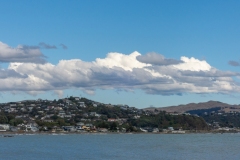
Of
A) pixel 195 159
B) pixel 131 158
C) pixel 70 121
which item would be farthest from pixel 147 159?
pixel 70 121

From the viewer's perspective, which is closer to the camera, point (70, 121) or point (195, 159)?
point (195, 159)

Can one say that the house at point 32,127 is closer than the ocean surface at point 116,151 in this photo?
No

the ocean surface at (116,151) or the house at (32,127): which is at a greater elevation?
the house at (32,127)

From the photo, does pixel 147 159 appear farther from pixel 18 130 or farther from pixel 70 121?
pixel 70 121

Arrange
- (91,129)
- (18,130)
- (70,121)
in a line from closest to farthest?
(18,130), (91,129), (70,121)

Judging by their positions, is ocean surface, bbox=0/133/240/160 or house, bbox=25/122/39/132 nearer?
ocean surface, bbox=0/133/240/160

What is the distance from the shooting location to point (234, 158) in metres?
63.7

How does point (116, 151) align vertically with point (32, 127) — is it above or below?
below

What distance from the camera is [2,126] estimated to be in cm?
15712

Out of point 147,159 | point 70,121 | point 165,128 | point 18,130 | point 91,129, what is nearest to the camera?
point 147,159

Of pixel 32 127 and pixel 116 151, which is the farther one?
pixel 32 127

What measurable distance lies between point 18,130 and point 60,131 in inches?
545

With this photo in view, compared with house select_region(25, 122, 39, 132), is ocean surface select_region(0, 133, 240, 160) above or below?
below

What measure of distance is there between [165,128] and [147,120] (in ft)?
27.1
